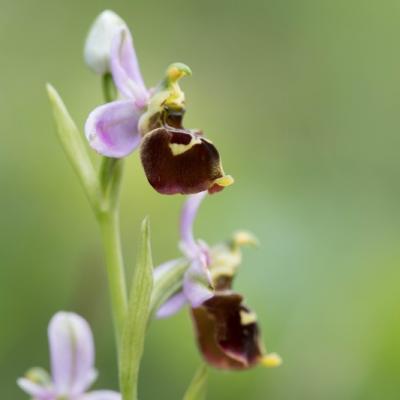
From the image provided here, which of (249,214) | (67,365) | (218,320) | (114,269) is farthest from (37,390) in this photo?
(249,214)

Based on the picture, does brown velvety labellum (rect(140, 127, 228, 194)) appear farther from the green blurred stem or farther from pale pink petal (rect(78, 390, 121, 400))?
pale pink petal (rect(78, 390, 121, 400))

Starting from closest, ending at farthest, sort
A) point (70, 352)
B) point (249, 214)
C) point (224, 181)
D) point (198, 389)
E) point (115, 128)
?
1. point (224, 181)
2. point (115, 128)
3. point (198, 389)
4. point (70, 352)
5. point (249, 214)

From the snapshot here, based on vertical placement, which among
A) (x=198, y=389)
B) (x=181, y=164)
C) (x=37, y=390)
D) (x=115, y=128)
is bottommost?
(x=198, y=389)

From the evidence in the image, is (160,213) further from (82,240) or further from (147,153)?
(147,153)

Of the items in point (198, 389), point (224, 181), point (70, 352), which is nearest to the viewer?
point (224, 181)

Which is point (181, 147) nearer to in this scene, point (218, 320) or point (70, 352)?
point (218, 320)

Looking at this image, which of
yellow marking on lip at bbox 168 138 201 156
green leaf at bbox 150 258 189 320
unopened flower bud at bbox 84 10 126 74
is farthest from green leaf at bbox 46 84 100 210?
yellow marking on lip at bbox 168 138 201 156

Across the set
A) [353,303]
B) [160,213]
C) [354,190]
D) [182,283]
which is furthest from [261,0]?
[182,283]
